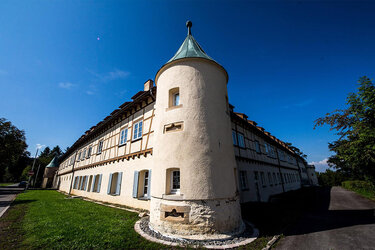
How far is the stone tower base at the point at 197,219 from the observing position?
502cm

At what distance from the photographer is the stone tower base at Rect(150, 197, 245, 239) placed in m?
5.02

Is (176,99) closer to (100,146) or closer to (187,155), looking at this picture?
(187,155)

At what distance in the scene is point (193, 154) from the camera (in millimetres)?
5695

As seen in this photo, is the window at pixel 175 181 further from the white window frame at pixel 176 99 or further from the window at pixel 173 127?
the white window frame at pixel 176 99

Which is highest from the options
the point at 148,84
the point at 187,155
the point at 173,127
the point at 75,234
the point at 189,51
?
the point at 148,84

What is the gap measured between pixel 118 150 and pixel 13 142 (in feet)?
86.2

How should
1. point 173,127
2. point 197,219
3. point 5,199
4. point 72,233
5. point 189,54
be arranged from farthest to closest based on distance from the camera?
1. point 5,199
2. point 189,54
3. point 173,127
4. point 72,233
5. point 197,219

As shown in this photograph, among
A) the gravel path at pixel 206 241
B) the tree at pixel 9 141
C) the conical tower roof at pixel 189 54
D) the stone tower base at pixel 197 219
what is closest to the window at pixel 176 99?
the conical tower roof at pixel 189 54

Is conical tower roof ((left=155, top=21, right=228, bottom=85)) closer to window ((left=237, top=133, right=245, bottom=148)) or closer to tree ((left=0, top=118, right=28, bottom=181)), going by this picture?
window ((left=237, top=133, right=245, bottom=148))

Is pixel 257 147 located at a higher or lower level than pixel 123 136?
lower

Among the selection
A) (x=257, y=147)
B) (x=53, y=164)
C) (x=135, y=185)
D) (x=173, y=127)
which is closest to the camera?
(x=173, y=127)

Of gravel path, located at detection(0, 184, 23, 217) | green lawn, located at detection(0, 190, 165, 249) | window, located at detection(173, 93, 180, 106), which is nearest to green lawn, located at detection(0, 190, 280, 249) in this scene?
green lawn, located at detection(0, 190, 165, 249)

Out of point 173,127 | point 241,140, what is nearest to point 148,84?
point 173,127

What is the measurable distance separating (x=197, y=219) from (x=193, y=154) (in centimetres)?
210
